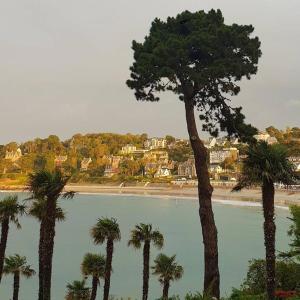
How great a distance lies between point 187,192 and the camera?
157000 mm

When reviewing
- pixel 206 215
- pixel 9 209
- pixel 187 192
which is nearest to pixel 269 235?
pixel 206 215

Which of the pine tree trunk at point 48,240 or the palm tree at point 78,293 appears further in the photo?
the palm tree at point 78,293

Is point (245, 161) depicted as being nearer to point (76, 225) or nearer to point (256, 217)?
point (76, 225)

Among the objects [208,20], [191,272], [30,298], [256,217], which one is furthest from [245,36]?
[256,217]

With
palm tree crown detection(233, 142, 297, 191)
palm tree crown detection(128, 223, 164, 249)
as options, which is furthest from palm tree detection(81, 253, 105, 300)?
palm tree crown detection(233, 142, 297, 191)

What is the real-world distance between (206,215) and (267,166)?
336 cm

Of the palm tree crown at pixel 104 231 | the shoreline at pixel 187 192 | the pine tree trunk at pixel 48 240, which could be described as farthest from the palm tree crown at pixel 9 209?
the shoreline at pixel 187 192

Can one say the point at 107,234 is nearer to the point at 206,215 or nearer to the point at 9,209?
the point at 9,209

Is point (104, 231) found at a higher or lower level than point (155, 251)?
higher

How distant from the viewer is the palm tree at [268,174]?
598 inches

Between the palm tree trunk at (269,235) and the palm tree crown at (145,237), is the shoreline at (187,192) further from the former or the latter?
the palm tree trunk at (269,235)

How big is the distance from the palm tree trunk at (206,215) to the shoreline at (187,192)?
92.2 meters

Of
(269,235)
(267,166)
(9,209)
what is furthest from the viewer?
(9,209)

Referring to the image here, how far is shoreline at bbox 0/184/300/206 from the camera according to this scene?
122m
